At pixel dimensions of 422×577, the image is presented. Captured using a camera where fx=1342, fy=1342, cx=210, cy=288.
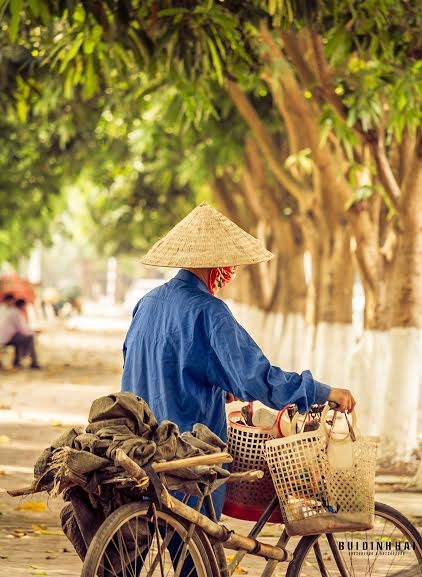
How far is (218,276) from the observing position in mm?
5738

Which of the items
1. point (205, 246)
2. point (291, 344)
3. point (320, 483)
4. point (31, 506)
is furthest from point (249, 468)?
point (291, 344)

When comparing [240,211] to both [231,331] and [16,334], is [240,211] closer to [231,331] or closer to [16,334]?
[16,334]

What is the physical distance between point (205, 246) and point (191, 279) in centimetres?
15

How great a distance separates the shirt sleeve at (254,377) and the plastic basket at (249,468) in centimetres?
22

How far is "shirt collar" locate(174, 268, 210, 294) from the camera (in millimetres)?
5648

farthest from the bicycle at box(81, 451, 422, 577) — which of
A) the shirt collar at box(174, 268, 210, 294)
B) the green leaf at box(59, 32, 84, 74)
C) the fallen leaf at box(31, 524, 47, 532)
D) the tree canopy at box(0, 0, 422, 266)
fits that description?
the green leaf at box(59, 32, 84, 74)

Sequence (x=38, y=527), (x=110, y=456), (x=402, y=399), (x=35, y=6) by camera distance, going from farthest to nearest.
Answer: (x=402, y=399), (x=38, y=527), (x=35, y=6), (x=110, y=456)

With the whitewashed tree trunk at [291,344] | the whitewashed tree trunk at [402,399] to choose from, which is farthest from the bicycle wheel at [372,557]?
the whitewashed tree trunk at [291,344]

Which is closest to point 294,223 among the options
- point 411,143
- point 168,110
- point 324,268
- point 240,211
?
point 240,211

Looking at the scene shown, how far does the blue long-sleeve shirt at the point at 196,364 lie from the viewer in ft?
17.3

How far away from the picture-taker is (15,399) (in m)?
17.9

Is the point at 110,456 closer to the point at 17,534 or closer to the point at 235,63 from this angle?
the point at 17,534

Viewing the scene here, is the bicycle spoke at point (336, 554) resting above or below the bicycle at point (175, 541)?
below

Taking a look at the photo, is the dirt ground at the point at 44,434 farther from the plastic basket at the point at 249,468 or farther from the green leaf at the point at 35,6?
the green leaf at the point at 35,6
